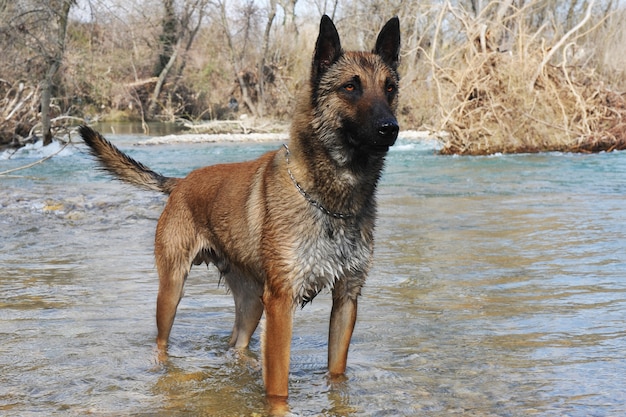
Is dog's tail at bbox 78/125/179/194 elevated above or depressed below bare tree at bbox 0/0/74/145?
below

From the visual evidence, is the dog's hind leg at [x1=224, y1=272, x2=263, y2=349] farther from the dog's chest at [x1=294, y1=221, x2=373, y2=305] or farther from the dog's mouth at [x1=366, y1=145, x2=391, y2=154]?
the dog's mouth at [x1=366, y1=145, x2=391, y2=154]

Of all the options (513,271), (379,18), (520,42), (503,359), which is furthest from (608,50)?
(503,359)

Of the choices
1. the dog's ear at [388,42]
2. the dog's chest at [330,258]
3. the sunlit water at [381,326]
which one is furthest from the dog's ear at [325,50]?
the sunlit water at [381,326]

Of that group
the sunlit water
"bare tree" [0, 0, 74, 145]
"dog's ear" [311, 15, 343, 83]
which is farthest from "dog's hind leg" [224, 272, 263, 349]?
"bare tree" [0, 0, 74, 145]

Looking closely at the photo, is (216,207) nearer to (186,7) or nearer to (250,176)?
(250,176)

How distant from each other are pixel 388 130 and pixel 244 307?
190 centimetres

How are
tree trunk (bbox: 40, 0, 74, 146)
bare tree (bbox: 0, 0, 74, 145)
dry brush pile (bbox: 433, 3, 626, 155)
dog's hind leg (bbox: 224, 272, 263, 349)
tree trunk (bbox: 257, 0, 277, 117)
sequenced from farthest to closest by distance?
Answer: 1. tree trunk (bbox: 257, 0, 277, 117)
2. dry brush pile (bbox: 433, 3, 626, 155)
3. tree trunk (bbox: 40, 0, 74, 146)
4. bare tree (bbox: 0, 0, 74, 145)
5. dog's hind leg (bbox: 224, 272, 263, 349)

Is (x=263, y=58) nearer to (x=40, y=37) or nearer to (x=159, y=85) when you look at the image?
(x=159, y=85)

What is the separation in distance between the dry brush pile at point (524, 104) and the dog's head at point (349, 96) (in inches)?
681

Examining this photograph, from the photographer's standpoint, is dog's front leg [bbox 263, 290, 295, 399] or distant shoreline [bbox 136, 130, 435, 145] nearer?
dog's front leg [bbox 263, 290, 295, 399]

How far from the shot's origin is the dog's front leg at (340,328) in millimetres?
4383

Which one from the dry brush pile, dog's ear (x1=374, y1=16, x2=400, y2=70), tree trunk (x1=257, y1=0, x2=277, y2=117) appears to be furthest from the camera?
tree trunk (x1=257, y1=0, x2=277, y2=117)

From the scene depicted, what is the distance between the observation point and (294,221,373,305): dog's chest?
13.6 feet

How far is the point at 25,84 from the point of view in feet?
74.0
